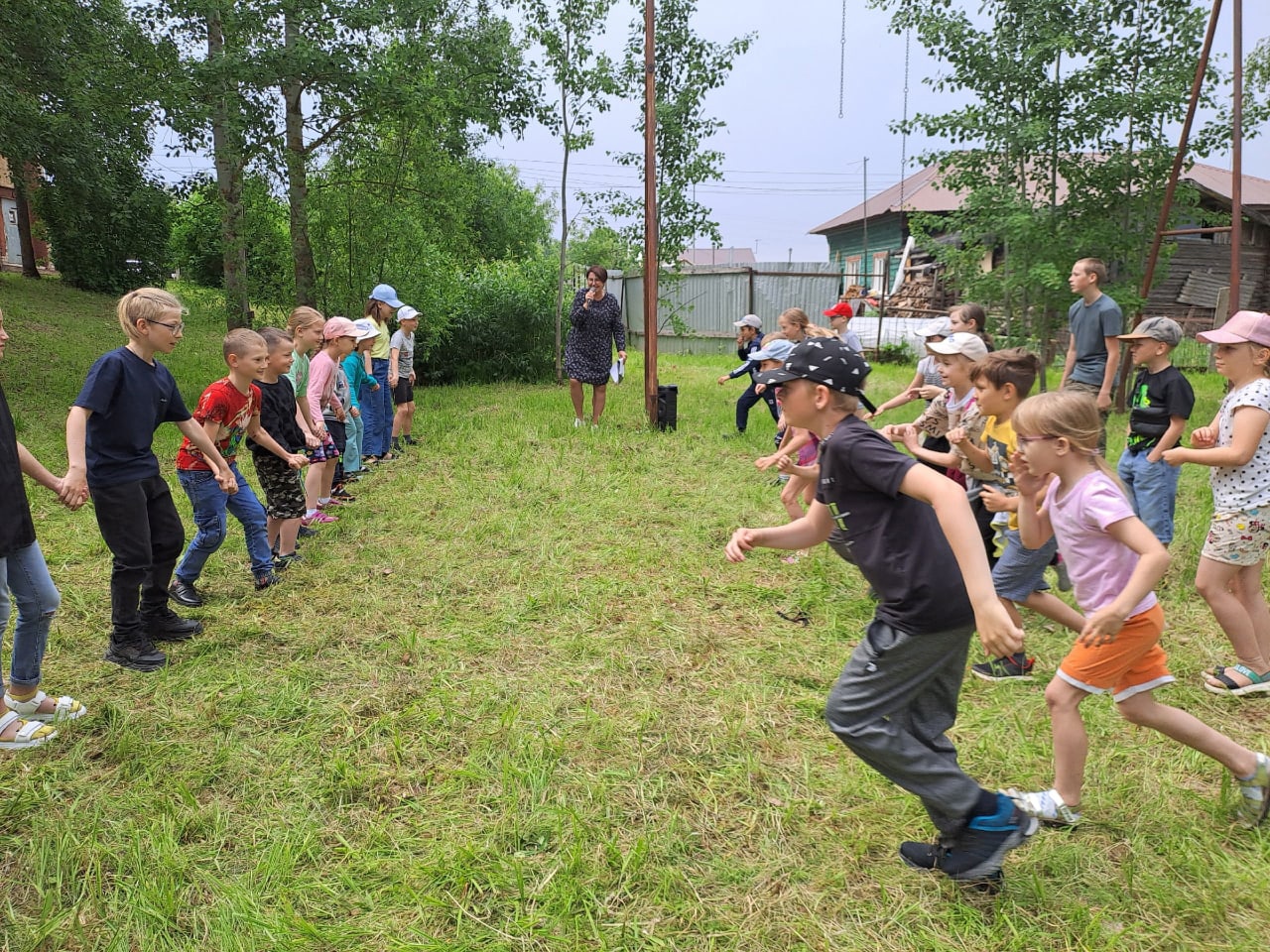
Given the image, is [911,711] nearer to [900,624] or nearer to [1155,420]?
[900,624]

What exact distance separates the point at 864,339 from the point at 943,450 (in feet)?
53.0

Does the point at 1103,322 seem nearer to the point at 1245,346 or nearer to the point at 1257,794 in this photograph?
the point at 1245,346

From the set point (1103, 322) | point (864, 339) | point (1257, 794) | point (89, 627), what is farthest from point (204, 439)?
point (864, 339)

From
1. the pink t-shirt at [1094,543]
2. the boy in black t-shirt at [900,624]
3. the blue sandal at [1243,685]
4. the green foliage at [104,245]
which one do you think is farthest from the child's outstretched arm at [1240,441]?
the green foliage at [104,245]

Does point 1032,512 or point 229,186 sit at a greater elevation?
point 229,186

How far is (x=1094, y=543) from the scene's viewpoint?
110 inches

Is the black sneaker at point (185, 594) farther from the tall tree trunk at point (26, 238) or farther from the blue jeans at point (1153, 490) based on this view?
the tall tree trunk at point (26, 238)

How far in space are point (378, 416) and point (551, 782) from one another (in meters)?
6.92

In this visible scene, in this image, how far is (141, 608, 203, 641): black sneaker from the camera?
Answer: 4.62 metres

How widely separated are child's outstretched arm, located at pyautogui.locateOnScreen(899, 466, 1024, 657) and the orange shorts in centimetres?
76

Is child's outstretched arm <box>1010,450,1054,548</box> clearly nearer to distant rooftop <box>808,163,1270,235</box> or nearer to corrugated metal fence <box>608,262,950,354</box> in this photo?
distant rooftop <box>808,163,1270,235</box>

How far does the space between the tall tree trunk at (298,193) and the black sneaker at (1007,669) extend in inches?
471

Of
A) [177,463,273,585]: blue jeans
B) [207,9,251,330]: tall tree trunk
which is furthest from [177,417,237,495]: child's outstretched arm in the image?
[207,9,251,330]: tall tree trunk

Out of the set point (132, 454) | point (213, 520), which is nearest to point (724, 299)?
point (213, 520)
